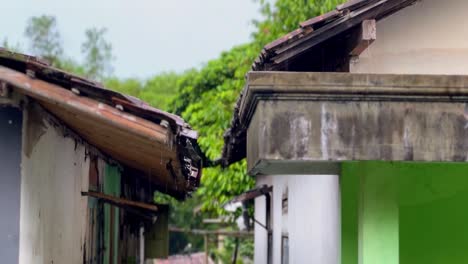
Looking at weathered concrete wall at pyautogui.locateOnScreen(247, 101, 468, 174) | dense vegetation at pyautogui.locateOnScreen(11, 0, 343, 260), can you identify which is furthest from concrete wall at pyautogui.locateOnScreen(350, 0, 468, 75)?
dense vegetation at pyautogui.locateOnScreen(11, 0, 343, 260)

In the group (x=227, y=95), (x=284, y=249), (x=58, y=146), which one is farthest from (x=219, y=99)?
(x=58, y=146)

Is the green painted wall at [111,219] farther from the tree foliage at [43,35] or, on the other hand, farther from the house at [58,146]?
the tree foliage at [43,35]

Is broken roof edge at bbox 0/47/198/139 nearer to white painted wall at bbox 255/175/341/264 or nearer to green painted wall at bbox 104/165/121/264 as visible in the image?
white painted wall at bbox 255/175/341/264

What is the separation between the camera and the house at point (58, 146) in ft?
16.7

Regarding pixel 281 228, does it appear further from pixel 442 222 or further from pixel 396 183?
pixel 396 183

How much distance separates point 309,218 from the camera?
997 cm

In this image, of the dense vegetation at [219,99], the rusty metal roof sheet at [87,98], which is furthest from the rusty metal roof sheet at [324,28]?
the dense vegetation at [219,99]

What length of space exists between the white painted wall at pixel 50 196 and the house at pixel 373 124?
5.35 feet

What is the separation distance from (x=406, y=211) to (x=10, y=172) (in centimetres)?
364

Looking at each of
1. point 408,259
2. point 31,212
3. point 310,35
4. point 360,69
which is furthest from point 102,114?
point 408,259

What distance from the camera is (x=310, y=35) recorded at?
6.54 m

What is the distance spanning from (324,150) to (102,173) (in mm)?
4959

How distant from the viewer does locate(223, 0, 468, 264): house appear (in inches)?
218

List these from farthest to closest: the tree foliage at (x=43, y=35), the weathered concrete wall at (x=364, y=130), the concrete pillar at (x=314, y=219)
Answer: the tree foliage at (x=43, y=35)
the concrete pillar at (x=314, y=219)
the weathered concrete wall at (x=364, y=130)
